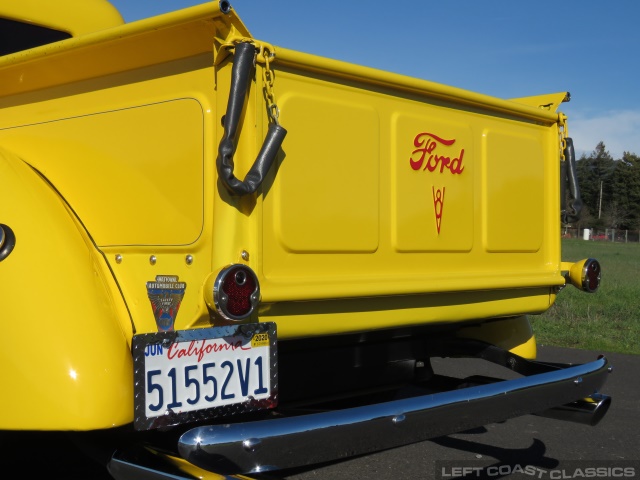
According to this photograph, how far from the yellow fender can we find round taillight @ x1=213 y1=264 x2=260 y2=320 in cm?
33

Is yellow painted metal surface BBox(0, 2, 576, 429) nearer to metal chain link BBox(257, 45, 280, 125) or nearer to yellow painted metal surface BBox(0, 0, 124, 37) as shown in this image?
metal chain link BBox(257, 45, 280, 125)

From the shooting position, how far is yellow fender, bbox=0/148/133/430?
242 centimetres

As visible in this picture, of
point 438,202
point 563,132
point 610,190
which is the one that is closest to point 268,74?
point 438,202

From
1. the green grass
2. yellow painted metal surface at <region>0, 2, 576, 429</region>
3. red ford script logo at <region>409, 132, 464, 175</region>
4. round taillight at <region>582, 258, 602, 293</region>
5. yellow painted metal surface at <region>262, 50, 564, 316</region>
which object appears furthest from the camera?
the green grass

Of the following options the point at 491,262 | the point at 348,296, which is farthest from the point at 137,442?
the point at 491,262

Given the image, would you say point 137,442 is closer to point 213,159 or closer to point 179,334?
point 179,334

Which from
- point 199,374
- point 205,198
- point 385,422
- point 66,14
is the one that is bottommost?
point 385,422

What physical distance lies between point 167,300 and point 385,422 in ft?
2.79

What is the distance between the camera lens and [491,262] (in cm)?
380

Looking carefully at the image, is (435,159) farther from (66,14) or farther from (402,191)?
(66,14)

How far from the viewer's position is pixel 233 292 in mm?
2625

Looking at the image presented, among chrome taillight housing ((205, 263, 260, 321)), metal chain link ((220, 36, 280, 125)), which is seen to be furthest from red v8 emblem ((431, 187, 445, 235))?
chrome taillight housing ((205, 263, 260, 321))

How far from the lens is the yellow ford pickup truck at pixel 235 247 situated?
2.48m

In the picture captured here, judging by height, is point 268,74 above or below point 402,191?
above
